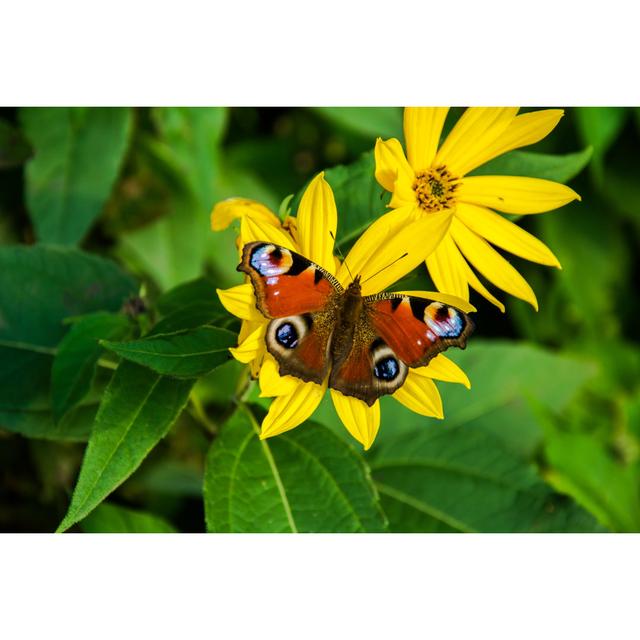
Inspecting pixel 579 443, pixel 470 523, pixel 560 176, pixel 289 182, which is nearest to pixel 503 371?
pixel 579 443

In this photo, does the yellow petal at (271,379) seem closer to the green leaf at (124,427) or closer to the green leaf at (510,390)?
the green leaf at (124,427)

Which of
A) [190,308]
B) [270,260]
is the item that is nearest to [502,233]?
[270,260]

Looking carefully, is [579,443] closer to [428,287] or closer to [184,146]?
[428,287]

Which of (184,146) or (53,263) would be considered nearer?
(53,263)

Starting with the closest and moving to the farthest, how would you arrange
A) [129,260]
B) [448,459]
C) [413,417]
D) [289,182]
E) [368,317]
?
[368,317] → [448,459] → [413,417] → [129,260] → [289,182]

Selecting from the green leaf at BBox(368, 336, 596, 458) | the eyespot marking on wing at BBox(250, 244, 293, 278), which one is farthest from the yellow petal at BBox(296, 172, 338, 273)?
the green leaf at BBox(368, 336, 596, 458)

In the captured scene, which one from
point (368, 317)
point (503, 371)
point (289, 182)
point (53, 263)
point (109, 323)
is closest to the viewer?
point (368, 317)

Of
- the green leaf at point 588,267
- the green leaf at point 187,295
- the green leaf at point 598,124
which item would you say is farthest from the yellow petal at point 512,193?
the green leaf at point 588,267
